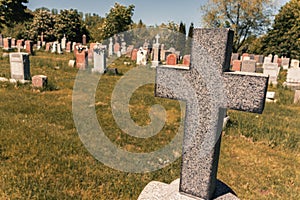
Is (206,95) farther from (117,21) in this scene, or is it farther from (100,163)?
(117,21)

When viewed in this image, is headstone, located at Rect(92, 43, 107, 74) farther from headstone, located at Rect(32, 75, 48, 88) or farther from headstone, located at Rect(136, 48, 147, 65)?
headstone, located at Rect(136, 48, 147, 65)

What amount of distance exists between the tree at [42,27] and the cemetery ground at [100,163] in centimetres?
2996

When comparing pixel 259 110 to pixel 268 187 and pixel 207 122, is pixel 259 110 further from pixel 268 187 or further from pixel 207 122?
pixel 268 187

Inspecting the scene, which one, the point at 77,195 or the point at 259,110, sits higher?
the point at 259,110

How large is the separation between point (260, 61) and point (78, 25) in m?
27.0

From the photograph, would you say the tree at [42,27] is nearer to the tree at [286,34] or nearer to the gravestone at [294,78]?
the tree at [286,34]

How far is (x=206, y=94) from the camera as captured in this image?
185 cm

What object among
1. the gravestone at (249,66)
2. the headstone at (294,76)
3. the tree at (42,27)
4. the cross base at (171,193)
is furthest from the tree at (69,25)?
the cross base at (171,193)

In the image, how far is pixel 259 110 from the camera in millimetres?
1766

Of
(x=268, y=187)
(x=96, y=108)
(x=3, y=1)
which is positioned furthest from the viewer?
(x=3, y=1)

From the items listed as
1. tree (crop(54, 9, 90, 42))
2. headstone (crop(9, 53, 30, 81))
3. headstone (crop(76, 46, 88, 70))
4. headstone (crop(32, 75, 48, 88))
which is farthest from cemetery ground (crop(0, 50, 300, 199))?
tree (crop(54, 9, 90, 42))

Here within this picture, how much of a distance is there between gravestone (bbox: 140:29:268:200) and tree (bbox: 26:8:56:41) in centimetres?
3547

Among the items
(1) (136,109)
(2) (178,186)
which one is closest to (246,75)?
(2) (178,186)

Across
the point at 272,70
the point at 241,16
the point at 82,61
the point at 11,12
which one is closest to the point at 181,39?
the point at 241,16
